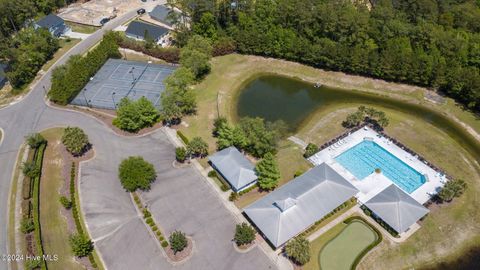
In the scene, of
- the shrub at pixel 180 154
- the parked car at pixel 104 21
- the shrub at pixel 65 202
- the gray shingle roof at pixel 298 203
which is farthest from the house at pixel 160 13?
the gray shingle roof at pixel 298 203

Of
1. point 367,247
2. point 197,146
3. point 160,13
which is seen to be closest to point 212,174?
point 197,146

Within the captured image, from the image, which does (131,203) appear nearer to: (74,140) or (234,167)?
(74,140)

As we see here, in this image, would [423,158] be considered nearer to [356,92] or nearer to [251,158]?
[356,92]

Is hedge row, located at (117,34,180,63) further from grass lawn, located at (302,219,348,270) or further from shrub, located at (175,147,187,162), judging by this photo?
grass lawn, located at (302,219,348,270)

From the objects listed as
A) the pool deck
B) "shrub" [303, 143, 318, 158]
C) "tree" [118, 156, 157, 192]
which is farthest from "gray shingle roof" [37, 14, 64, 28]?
the pool deck

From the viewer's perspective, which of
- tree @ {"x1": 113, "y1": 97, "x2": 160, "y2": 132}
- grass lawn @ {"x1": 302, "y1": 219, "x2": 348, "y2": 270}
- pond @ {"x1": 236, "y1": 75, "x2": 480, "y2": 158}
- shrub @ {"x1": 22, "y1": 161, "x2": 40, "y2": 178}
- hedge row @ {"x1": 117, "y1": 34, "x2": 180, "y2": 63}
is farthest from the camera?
hedge row @ {"x1": 117, "y1": 34, "x2": 180, "y2": 63}

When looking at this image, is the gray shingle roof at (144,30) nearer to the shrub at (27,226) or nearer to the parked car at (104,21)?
the parked car at (104,21)

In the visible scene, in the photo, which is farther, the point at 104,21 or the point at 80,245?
the point at 104,21
